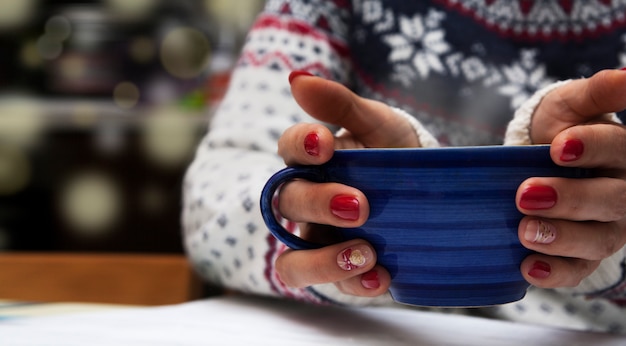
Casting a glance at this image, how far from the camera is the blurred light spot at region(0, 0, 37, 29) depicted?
161 centimetres

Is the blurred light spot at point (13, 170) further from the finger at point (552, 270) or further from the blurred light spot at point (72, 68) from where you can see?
the finger at point (552, 270)

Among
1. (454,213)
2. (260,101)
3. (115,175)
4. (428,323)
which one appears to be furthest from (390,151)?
(115,175)

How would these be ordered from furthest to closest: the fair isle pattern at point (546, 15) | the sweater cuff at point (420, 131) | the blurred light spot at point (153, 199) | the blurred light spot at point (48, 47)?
the blurred light spot at point (48, 47), the blurred light spot at point (153, 199), the fair isle pattern at point (546, 15), the sweater cuff at point (420, 131)

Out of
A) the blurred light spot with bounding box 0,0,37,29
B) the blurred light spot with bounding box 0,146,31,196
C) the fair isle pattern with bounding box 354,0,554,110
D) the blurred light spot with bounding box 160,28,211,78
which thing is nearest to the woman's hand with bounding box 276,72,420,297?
→ the fair isle pattern with bounding box 354,0,554,110

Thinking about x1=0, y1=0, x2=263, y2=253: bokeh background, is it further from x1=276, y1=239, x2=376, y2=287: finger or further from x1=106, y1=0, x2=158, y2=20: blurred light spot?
x1=276, y1=239, x2=376, y2=287: finger

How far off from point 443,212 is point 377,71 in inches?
13.8

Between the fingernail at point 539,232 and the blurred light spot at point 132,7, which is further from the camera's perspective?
the blurred light spot at point 132,7

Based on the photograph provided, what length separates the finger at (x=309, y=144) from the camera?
0.87ft

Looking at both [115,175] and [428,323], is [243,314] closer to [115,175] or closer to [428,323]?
[428,323]

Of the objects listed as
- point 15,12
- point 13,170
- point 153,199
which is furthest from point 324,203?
point 15,12

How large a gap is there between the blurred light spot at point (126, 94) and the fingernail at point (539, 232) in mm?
1365

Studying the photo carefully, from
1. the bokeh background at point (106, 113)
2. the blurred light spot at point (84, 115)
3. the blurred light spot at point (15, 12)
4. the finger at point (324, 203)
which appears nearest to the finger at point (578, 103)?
the finger at point (324, 203)

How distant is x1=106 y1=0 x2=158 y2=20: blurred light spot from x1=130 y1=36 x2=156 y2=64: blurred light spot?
59mm

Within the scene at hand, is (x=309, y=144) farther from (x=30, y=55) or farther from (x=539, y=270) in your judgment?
(x=30, y=55)
